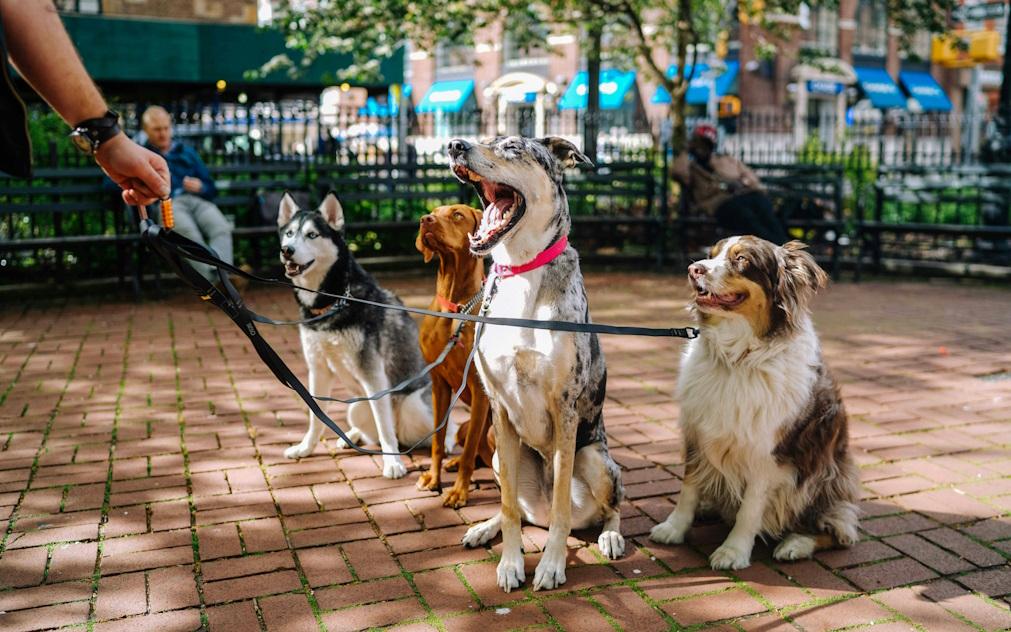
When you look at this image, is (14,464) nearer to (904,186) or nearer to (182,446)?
(182,446)

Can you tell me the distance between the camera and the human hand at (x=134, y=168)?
8.75 feet

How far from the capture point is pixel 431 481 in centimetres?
449

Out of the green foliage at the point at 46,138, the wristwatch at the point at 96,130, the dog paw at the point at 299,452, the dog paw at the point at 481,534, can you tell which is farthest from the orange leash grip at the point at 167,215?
the green foliage at the point at 46,138

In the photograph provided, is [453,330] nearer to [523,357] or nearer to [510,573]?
[523,357]

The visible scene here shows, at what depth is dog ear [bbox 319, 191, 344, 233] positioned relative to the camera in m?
4.86

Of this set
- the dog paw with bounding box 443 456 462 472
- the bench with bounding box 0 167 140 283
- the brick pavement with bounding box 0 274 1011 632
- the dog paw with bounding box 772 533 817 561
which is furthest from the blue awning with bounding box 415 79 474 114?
the dog paw with bounding box 772 533 817 561

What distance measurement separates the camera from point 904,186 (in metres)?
12.1

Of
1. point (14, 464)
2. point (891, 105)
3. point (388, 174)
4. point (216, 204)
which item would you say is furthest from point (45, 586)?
point (891, 105)

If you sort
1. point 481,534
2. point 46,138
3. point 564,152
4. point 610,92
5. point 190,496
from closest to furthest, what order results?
point 564,152 < point 481,534 < point 190,496 < point 46,138 < point 610,92

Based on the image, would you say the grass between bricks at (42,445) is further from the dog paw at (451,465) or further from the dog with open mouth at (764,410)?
the dog with open mouth at (764,410)

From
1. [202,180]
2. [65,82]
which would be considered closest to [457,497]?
[65,82]

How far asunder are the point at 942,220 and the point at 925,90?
105 feet

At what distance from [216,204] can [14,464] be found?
578 centimetres

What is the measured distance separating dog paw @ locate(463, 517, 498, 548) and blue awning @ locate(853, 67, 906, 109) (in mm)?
38386
